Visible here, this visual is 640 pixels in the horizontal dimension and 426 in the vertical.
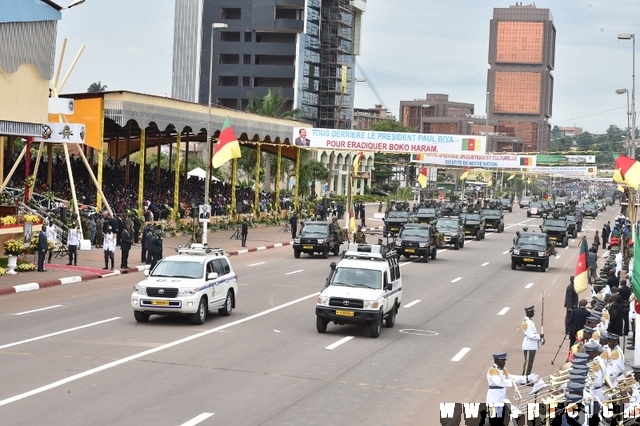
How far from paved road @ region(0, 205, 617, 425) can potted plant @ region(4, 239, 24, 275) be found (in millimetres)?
2929

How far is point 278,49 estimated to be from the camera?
137m

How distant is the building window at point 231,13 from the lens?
137750 millimetres

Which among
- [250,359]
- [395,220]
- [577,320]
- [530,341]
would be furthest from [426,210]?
[530,341]

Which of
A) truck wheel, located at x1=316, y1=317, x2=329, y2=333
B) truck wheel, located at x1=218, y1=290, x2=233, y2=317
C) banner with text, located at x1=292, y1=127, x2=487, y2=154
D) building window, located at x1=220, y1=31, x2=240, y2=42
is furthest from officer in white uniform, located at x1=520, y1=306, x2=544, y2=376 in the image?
building window, located at x1=220, y1=31, x2=240, y2=42

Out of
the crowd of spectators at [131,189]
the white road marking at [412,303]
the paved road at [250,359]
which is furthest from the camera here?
the crowd of spectators at [131,189]

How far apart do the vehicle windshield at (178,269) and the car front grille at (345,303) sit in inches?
134

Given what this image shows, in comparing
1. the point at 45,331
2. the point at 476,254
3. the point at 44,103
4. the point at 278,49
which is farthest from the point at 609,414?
the point at 278,49

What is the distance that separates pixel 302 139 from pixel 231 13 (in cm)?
7231

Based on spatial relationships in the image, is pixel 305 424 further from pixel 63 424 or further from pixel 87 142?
pixel 87 142

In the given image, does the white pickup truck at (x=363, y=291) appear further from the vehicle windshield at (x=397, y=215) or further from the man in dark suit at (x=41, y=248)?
the vehicle windshield at (x=397, y=215)

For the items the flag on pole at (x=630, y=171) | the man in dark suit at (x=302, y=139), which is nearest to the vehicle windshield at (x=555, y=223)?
the man in dark suit at (x=302, y=139)

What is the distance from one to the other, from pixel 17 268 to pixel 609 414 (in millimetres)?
26807

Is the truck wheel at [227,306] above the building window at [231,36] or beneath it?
beneath

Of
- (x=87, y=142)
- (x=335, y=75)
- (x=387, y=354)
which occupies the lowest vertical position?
(x=387, y=354)
